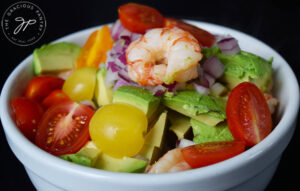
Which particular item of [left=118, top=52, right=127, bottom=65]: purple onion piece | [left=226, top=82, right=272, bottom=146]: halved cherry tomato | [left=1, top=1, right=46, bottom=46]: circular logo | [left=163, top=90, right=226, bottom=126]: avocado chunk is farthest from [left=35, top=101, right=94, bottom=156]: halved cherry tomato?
→ [left=1, top=1, right=46, bottom=46]: circular logo

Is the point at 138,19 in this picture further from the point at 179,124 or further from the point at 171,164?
the point at 171,164

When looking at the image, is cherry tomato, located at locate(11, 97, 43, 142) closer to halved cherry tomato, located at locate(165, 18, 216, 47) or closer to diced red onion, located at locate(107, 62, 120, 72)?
diced red onion, located at locate(107, 62, 120, 72)

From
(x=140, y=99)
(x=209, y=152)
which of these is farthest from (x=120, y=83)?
(x=209, y=152)

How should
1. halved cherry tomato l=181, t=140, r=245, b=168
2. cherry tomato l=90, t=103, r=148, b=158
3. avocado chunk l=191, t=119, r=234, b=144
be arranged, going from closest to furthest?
halved cherry tomato l=181, t=140, r=245, b=168, cherry tomato l=90, t=103, r=148, b=158, avocado chunk l=191, t=119, r=234, b=144

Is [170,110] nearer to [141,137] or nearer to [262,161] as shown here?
[141,137]

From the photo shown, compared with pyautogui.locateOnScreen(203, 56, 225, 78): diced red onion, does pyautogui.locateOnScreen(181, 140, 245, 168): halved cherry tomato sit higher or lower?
lower

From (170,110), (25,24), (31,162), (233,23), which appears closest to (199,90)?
(170,110)
